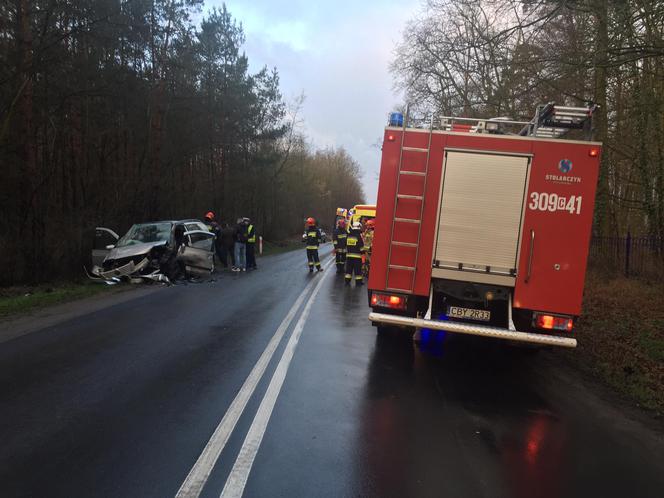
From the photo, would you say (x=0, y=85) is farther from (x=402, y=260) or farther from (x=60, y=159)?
(x=402, y=260)

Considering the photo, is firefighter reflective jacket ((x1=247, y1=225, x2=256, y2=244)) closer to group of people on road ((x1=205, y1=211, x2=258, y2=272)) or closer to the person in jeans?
group of people on road ((x1=205, y1=211, x2=258, y2=272))

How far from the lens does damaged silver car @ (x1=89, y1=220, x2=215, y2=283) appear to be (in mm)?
13336

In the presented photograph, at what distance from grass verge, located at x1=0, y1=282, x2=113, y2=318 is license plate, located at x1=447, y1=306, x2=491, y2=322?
25.8 ft

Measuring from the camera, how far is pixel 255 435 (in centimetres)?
396

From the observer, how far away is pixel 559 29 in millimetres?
8930

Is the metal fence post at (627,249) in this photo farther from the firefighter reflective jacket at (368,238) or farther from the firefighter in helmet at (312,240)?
the firefighter in helmet at (312,240)

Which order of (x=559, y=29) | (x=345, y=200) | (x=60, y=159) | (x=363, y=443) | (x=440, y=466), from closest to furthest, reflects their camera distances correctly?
1. (x=440, y=466)
2. (x=363, y=443)
3. (x=559, y=29)
4. (x=60, y=159)
5. (x=345, y=200)

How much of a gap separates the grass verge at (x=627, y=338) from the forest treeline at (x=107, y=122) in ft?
43.1

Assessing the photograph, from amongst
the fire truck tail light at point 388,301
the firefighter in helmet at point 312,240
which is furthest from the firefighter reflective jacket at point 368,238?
the fire truck tail light at point 388,301

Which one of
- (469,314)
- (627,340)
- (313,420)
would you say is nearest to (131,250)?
(469,314)

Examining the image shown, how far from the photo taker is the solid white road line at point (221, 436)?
10.4 ft

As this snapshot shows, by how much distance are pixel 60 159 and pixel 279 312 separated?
12.6m

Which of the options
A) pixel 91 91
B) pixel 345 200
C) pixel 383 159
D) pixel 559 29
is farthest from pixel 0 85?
pixel 345 200

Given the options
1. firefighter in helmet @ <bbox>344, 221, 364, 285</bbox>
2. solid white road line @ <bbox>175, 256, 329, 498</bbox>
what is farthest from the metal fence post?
solid white road line @ <bbox>175, 256, 329, 498</bbox>
